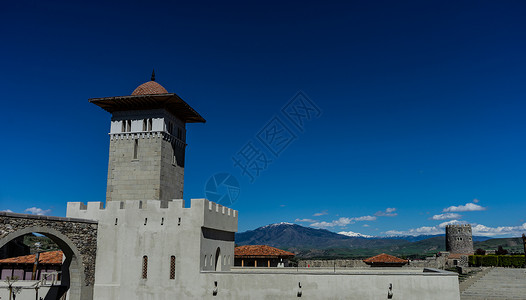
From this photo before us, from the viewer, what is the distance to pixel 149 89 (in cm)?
2631

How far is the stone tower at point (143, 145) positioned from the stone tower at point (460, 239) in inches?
2643

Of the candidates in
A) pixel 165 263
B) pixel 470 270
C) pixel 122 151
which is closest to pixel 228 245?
pixel 165 263

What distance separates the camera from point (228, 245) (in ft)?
88.9

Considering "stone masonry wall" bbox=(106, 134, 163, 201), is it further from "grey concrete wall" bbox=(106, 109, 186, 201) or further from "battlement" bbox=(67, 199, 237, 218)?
"battlement" bbox=(67, 199, 237, 218)

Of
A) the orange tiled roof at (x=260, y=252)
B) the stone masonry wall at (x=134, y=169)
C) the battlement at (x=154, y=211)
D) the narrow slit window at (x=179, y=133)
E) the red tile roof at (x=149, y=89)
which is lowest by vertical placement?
the orange tiled roof at (x=260, y=252)

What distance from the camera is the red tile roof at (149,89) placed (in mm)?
26125

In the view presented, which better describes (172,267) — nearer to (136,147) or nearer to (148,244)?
(148,244)

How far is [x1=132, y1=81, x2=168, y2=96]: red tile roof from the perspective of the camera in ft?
85.7

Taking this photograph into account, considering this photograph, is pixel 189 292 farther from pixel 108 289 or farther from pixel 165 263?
pixel 108 289

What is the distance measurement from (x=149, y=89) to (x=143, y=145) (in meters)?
3.84

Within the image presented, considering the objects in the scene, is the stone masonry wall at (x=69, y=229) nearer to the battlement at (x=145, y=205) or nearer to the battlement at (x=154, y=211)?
the battlement at (x=154, y=211)

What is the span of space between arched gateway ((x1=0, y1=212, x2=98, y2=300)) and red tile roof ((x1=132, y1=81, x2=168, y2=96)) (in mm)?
8617

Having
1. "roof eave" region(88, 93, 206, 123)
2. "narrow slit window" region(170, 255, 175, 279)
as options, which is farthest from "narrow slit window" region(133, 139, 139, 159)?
"narrow slit window" region(170, 255, 175, 279)

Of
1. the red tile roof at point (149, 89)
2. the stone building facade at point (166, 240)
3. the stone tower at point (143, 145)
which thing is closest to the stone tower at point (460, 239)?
the stone building facade at point (166, 240)
